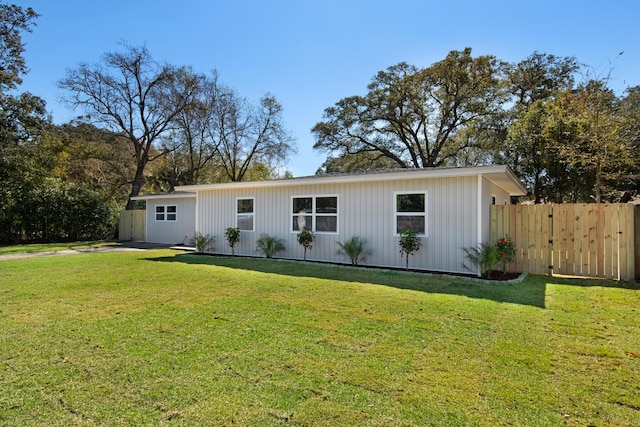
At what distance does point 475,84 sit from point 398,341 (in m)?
22.0

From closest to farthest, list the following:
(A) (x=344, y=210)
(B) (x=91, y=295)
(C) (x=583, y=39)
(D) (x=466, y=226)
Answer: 1. (B) (x=91, y=295)
2. (D) (x=466, y=226)
3. (A) (x=344, y=210)
4. (C) (x=583, y=39)

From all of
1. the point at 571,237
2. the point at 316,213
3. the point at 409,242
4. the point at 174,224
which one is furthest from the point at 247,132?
the point at 571,237

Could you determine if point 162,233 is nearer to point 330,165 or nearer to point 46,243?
point 46,243

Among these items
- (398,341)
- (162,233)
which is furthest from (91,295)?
(162,233)

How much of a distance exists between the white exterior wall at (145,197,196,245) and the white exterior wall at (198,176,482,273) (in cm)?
436

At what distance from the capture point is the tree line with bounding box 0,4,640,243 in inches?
574

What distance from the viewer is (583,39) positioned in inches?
460

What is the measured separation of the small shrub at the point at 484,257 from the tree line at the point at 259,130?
22.7 ft

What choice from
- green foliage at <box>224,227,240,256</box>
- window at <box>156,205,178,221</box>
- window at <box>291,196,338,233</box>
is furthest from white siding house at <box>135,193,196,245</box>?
window at <box>291,196,338,233</box>

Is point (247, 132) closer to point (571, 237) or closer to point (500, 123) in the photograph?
point (500, 123)

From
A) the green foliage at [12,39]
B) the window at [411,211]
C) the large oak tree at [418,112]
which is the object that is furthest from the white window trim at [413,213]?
the green foliage at [12,39]

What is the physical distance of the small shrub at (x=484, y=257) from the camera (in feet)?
24.0

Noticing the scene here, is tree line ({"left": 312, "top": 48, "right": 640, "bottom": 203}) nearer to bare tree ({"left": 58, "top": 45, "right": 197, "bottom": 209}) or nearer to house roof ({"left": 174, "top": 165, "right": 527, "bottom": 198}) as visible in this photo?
house roof ({"left": 174, "top": 165, "right": 527, "bottom": 198})

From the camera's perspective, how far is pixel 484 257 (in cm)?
737
